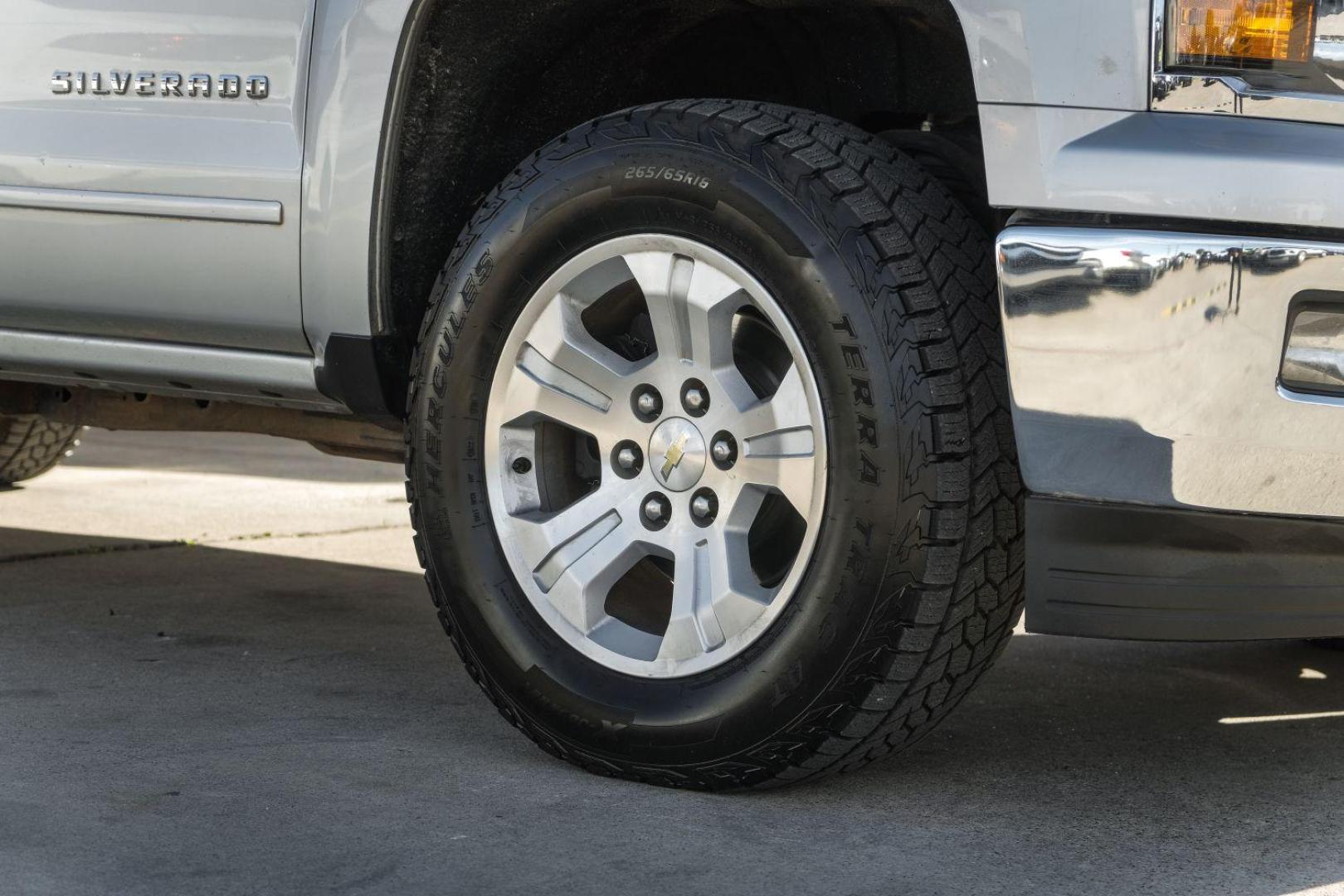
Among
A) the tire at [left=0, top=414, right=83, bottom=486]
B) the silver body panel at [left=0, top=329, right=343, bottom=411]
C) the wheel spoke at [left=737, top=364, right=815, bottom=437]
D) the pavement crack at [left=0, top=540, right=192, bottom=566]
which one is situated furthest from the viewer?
the tire at [left=0, top=414, right=83, bottom=486]

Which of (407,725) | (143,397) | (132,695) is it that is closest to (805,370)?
(407,725)

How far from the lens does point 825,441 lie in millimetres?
2242

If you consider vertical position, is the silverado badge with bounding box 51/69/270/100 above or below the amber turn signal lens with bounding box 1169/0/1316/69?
below

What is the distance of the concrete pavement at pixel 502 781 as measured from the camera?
81.3 inches

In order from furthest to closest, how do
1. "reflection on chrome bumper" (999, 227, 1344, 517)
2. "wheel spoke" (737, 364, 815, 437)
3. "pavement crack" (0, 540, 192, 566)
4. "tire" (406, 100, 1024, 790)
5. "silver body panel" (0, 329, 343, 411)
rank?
"pavement crack" (0, 540, 192, 566) < "silver body panel" (0, 329, 343, 411) < "wheel spoke" (737, 364, 815, 437) < "tire" (406, 100, 1024, 790) < "reflection on chrome bumper" (999, 227, 1344, 517)

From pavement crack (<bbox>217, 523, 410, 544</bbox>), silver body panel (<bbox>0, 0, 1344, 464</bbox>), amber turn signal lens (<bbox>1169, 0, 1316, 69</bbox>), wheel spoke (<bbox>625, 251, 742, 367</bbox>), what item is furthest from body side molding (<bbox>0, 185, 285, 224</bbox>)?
pavement crack (<bbox>217, 523, 410, 544</bbox>)

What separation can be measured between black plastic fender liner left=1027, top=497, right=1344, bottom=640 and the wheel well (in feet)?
2.69

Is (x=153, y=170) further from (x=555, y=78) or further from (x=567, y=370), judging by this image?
(x=567, y=370)

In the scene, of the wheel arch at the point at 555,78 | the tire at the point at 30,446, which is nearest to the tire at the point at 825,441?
the wheel arch at the point at 555,78

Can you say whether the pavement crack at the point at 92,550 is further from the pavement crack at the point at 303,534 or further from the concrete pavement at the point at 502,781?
the concrete pavement at the point at 502,781

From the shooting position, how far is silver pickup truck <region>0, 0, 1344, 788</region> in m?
2.03

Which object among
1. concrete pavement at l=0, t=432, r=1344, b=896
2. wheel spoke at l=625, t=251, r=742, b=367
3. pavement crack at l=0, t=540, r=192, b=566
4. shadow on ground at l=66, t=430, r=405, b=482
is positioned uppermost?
wheel spoke at l=625, t=251, r=742, b=367

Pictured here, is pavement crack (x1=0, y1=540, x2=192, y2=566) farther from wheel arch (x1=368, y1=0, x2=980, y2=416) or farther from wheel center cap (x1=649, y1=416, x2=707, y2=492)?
wheel center cap (x1=649, y1=416, x2=707, y2=492)

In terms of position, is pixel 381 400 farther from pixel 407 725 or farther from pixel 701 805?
pixel 701 805
